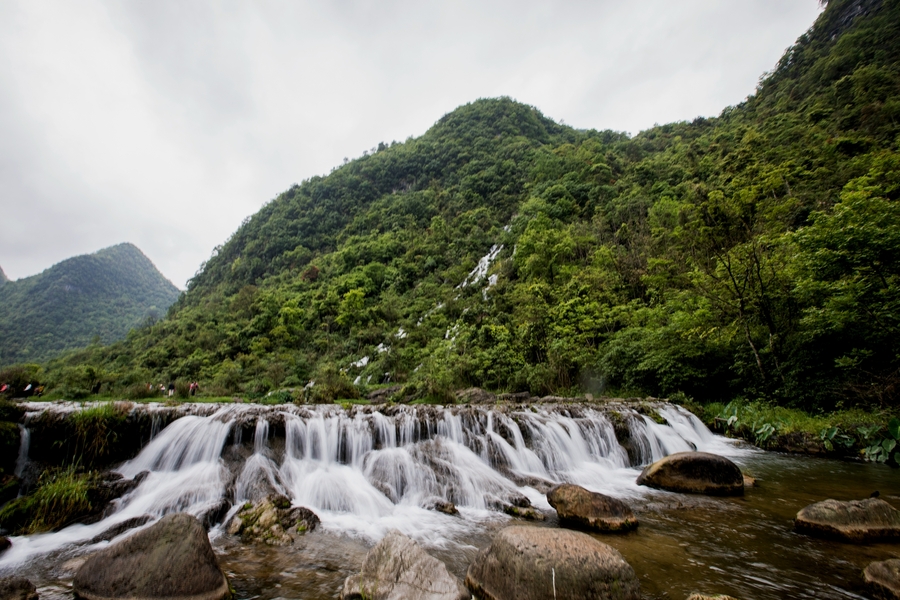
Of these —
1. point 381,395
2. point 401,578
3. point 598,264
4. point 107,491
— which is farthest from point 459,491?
point 598,264

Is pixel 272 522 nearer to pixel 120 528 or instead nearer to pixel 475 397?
pixel 120 528

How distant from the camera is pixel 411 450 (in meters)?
9.56

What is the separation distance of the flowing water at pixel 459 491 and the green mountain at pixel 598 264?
4534 millimetres

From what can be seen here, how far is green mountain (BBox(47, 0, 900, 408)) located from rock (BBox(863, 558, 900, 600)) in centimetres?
910

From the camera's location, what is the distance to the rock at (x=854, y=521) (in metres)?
4.99

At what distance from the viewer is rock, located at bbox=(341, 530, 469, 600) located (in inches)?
144

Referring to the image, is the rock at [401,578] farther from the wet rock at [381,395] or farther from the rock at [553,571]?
the wet rock at [381,395]

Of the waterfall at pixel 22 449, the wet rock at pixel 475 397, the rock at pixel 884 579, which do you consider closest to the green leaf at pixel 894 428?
the rock at pixel 884 579

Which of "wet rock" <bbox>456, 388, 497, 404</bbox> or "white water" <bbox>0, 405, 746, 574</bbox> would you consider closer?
"white water" <bbox>0, 405, 746, 574</bbox>

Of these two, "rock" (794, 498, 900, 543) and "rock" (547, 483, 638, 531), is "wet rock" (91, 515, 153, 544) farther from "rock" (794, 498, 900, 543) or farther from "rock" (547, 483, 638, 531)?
"rock" (794, 498, 900, 543)

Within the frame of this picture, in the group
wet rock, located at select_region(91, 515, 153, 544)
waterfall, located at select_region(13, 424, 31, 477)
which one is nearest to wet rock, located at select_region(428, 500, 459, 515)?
wet rock, located at select_region(91, 515, 153, 544)

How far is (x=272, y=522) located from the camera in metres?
5.95

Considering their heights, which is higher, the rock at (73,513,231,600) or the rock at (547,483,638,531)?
the rock at (73,513,231,600)

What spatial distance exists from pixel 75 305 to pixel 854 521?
165 metres
